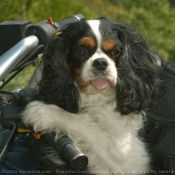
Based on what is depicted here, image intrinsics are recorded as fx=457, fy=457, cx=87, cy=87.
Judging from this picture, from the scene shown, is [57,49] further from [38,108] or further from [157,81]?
[157,81]

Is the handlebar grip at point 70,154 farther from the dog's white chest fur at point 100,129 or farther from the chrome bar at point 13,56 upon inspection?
the chrome bar at point 13,56

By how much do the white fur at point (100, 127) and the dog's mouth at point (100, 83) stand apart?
0.04 metres

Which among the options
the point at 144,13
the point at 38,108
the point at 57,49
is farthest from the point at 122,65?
the point at 144,13

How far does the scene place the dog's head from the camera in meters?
2.45

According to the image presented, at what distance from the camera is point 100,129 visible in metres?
2.55

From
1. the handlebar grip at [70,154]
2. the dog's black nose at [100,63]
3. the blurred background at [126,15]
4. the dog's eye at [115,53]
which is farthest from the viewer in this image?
the blurred background at [126,15]

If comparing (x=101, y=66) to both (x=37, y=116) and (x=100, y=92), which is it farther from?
(x=37, y=116)

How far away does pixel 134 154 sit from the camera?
2465mm

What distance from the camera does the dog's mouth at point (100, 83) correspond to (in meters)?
2.48

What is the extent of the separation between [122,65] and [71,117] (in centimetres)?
41

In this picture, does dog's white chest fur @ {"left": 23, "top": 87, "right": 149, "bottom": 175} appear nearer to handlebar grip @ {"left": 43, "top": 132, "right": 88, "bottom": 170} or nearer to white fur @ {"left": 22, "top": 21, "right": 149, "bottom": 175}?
white fur @ {"left": 22, "top": 21, "right": 149, "bottom": 175}

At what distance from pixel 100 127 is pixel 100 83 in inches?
10.0

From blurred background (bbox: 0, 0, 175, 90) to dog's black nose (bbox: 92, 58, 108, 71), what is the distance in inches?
106

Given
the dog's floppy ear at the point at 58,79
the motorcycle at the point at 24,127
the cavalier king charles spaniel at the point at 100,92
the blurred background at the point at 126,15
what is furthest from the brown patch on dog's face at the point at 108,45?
the blurred background at the point at 126,15
